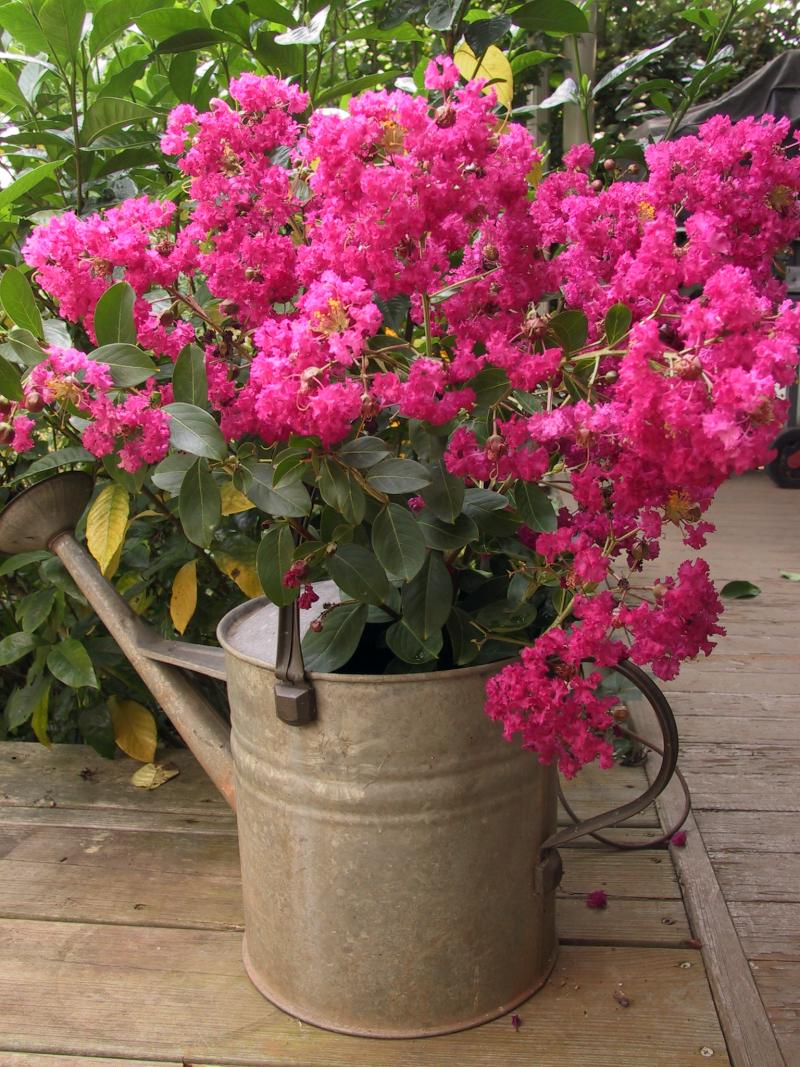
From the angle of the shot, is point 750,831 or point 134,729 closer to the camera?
point 750,831

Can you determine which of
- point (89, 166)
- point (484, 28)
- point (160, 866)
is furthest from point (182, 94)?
point (160, 866)

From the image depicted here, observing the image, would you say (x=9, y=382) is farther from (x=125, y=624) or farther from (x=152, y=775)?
(x=152, y=775)

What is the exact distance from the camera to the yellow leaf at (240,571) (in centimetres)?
147

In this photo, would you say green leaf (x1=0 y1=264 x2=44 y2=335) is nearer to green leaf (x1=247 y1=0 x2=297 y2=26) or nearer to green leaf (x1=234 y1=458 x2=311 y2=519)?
green leaf (x1=234 y1=458 x2=311 y2=519)

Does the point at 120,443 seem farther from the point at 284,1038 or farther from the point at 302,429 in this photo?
the point at 284,1038

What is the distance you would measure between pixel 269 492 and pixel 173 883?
2.36ft

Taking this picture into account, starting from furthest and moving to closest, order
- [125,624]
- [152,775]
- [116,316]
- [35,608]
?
1. [152,775]
2. [35,608]
3. [125,624]
4. [116,316]

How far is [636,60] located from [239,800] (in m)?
1.13

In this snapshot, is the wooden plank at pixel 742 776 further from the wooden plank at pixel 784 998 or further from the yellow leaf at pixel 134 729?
the yellow leaf at pixel 134 729

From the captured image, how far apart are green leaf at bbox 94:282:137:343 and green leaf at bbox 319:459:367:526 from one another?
8.2 inches

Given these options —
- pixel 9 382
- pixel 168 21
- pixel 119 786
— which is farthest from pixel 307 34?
pixel 119 786

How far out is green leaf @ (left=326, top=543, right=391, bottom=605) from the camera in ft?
3.04

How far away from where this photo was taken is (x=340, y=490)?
0.83 m

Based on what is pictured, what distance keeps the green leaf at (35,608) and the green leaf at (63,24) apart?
2.50 feet
